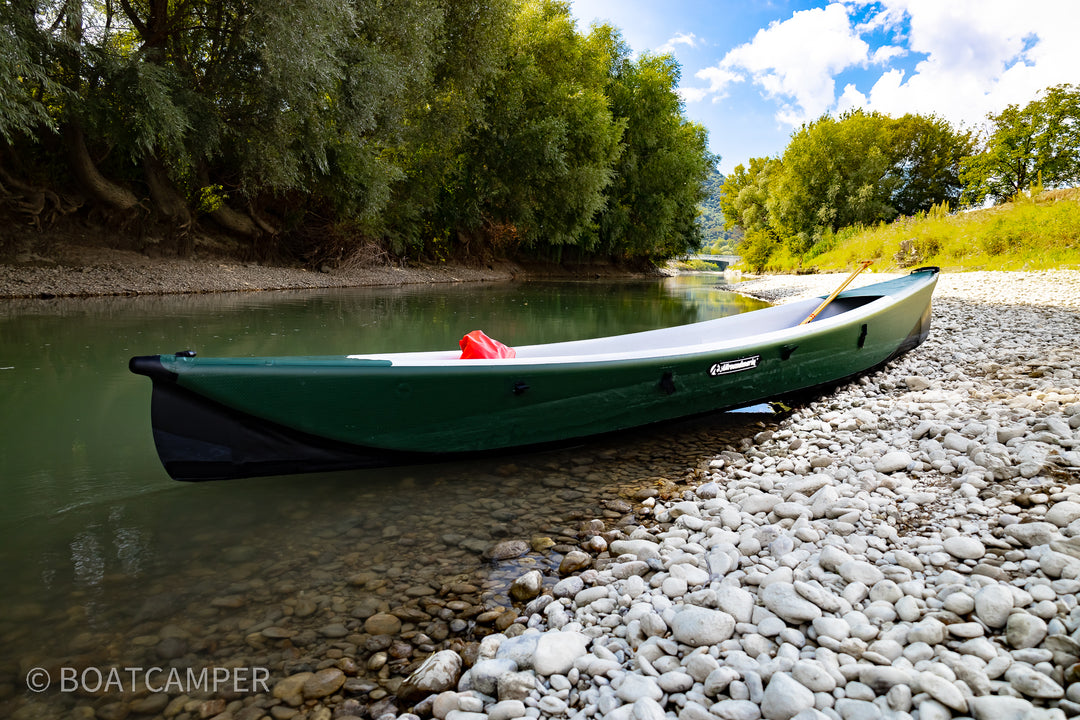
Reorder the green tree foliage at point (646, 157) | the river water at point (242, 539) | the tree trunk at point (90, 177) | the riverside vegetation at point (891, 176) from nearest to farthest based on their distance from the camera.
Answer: the river water at point (242, 539) → the tree trunk at point (90, 177) → the riverside vegetation at point (891, 176) → the green tree foliage at point (646, 157)

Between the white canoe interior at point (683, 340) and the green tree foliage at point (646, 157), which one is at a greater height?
the green tree foliage at point (646, 157)

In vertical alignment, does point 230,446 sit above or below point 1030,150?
Answer: below

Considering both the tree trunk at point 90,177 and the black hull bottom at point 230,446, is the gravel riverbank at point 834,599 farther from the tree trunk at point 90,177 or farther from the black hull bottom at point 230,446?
the tree trunk at point 90,177

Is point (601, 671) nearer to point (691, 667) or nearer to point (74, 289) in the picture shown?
point (691, 667)

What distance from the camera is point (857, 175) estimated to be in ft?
87.0

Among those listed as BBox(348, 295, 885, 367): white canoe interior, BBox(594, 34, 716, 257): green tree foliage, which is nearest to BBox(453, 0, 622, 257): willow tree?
BBox(594, 34, 716, 257): green tree foliage

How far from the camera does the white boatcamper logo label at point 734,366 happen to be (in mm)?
3468

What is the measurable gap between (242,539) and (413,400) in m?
0.89

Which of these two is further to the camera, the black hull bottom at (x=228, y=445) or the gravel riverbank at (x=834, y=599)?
the black hull bottom at (x=228, y=445)

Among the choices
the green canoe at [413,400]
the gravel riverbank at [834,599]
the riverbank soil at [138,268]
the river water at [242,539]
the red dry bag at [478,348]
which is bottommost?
the river water at [242,539]

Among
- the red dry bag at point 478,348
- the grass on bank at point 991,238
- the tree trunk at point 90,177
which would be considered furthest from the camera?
the grass on bank at point 991,238

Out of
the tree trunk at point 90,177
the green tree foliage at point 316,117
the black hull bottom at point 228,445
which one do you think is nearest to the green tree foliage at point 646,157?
the green tree foliage at point 316,117

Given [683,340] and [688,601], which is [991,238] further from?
[688,601]

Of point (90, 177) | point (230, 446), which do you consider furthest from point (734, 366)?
point (90, 177)
